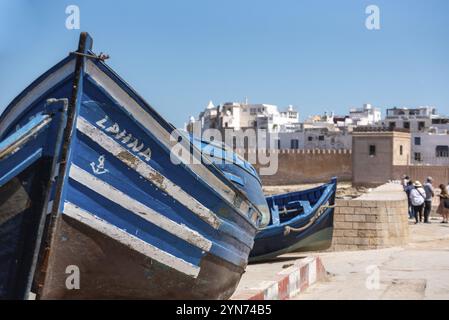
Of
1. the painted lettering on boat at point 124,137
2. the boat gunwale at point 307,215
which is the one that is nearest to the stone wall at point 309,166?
the boat gunwale at point 307,215

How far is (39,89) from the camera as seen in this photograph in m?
5.87

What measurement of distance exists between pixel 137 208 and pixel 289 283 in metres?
1.90

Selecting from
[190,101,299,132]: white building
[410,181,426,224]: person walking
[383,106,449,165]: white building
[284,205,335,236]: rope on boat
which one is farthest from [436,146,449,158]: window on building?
[284,205,335,236]: rope on boat

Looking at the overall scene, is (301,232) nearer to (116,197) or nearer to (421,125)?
(116,197)

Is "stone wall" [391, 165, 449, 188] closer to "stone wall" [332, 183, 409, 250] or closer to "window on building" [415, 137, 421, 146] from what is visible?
"window on building" [415, 137, 421, 146]

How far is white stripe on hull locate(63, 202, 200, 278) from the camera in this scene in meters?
5.41

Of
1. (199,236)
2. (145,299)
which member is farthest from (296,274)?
(145,299)

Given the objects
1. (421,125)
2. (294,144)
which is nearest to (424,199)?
(421,125)

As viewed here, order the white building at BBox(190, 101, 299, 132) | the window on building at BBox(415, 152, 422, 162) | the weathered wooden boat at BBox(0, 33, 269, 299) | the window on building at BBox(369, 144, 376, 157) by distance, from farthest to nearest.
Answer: the white building at BBox(190, 101, 299, 132) < the window on building at BBox(415, 152, 422, 162) < the window on building at BBox(369, 144, 376, 157) < the weathered wooden boat at BBox(0, 33, 269, 299)

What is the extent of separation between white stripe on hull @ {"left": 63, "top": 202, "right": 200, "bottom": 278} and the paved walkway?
1.47 metres

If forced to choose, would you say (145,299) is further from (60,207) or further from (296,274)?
(296,274)

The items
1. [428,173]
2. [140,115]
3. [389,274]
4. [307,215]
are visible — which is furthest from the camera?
[428,173]

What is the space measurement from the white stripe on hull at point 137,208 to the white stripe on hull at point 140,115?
50 cm

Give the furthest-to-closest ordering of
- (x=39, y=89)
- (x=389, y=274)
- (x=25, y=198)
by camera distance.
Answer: (x=389, y=274), (x=39, y=89), (x=25, y=198)
